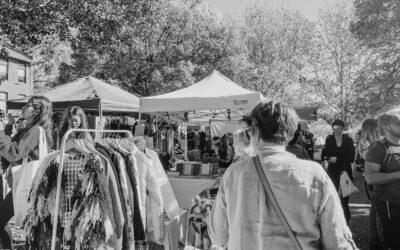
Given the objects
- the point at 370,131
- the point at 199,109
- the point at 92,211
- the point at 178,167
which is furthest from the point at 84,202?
the point at 199,109

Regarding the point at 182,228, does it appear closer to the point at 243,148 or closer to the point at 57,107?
the point at 243,148

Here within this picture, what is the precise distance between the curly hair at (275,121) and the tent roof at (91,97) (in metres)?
7.02

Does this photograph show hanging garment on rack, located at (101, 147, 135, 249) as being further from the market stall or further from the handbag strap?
the handbag strap

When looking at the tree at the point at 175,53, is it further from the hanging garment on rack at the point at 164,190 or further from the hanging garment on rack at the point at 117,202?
the hanging garment on rack at the point at 117,202

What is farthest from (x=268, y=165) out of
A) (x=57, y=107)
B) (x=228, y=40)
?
(x=228, y=40)

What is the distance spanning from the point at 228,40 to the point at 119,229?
81.2ft

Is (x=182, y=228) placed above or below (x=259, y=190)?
below

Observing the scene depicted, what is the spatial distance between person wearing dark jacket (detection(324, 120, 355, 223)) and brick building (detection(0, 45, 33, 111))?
1126 inches

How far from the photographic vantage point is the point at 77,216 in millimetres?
3348

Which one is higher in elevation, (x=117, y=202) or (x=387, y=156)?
(x=387, y=156)

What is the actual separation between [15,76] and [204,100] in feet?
99.1

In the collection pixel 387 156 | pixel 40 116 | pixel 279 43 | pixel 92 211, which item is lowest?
pixel 92 211

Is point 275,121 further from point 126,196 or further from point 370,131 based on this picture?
point 370,131

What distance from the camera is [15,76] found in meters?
33.1
